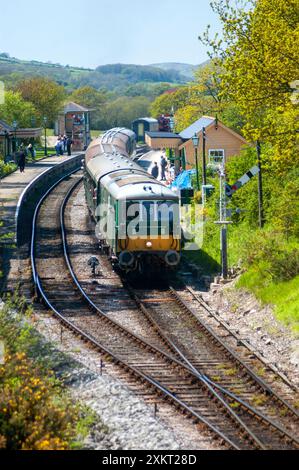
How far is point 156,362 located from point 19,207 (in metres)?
19.7

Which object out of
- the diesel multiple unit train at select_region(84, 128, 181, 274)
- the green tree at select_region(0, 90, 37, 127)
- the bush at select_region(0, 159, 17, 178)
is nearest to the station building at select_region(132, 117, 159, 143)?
the green tree at select_region(0, 90, 37, 127)

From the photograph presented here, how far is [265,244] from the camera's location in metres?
21.6

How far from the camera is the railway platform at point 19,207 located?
1037 inches

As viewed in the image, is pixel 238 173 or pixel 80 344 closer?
pixel 80 344

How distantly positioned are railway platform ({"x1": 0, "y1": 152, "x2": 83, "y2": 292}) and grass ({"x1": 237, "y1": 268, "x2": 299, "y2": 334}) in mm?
5768

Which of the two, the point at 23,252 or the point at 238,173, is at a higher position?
the point at 238,173

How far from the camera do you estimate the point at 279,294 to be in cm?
2003

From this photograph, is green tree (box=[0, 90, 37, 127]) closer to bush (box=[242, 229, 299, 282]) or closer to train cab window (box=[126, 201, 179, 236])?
train cab window (box=[126, 201, 179, 236])

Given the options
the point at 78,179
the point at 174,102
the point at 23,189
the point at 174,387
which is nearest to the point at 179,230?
the point at 174,387

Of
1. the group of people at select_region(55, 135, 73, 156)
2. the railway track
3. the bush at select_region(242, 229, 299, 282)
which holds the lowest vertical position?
the railway track

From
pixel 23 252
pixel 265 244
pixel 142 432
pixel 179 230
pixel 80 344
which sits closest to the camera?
pixel 142 432

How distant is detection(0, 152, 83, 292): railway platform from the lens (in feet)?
86.4
